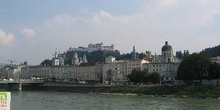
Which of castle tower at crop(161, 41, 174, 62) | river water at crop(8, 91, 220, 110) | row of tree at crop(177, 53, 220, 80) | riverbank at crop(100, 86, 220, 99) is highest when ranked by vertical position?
castle tower at crop(161, 41, 174, 62)

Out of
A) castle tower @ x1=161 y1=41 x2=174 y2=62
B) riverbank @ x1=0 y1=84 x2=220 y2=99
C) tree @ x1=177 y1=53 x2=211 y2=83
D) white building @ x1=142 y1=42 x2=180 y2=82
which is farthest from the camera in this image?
castle tower @ x1=161 y1=41 x2=174 y2=62

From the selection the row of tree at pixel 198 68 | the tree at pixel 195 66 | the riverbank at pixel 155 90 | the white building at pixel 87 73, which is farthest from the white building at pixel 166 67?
the tree at pixel 195 66

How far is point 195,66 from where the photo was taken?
74.1m

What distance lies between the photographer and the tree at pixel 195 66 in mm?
74188

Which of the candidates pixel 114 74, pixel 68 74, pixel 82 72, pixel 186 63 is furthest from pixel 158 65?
pixel 68 74

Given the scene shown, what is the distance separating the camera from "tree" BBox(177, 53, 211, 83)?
7419 cm

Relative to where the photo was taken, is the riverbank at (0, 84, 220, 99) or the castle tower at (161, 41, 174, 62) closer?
the riverbank at (0, 84, 220, 99)

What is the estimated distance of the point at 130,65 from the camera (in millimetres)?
114312

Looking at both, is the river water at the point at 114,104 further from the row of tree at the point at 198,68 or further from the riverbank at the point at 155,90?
the row of tree at the point at 198,68

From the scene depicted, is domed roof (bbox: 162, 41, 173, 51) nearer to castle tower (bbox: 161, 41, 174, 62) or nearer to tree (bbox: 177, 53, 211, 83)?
castle tower (bbox: 161, 41, 174, 62)

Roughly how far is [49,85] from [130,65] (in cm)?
2831

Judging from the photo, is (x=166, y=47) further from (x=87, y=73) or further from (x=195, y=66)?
(x=87, y=73)

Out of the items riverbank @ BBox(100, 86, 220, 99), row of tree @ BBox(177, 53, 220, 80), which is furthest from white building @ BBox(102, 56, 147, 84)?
row of tree @ BBox(177, 53, 220, 80)

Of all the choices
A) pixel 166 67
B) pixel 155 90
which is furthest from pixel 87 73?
pixel 155 90
